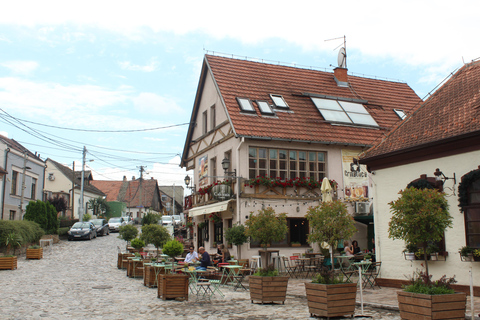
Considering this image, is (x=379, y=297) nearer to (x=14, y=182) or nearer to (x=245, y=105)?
(x=245, y=105)

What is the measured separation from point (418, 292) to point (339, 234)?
3.55 m

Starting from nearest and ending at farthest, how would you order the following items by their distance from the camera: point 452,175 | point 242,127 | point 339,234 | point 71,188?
1. point 339,234
2. point 452,175
3. point 242,127
4. point 71,188

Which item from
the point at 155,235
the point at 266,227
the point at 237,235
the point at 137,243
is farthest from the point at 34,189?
the point at 266,227

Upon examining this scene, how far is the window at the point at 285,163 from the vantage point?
68.3ft

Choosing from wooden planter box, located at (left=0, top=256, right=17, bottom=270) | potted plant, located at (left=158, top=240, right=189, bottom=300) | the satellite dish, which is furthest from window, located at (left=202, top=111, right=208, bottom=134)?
potted plant, located at (left=158, top=240, right=189, bottom=300)

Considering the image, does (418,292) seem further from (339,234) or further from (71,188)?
(71,188)

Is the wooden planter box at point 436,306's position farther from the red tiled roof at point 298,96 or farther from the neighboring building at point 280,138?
the red tiled roof at point 298,96

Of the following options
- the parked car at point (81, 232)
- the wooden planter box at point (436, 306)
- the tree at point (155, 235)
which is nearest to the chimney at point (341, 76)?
the tree at point (155, 235)

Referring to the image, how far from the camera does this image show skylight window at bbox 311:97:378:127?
22938 mm

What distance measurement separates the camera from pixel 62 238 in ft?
125

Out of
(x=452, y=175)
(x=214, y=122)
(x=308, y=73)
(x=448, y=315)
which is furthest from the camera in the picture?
(x=308, y=73)

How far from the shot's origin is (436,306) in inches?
302

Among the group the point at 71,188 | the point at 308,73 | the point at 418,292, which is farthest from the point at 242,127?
the point at 71,188

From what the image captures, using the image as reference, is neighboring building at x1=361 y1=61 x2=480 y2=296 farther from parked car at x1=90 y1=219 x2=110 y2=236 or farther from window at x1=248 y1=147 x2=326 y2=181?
Result: parked car at x1=90 y1=219 x2=110 y2=236
